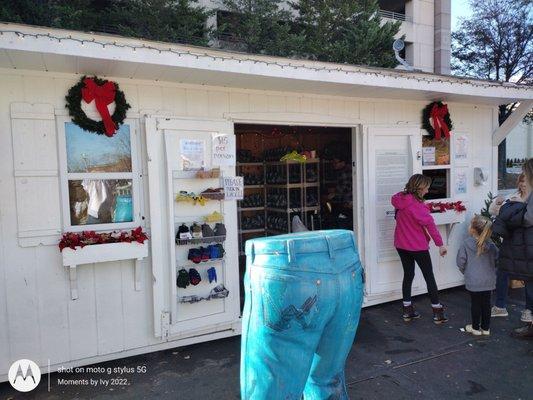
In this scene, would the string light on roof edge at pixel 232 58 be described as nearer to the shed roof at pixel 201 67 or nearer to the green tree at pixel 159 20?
the shed roof at pixel 201 67

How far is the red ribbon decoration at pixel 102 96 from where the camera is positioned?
3592mm

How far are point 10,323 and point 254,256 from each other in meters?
2.60

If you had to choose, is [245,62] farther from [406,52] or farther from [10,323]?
[406,52]

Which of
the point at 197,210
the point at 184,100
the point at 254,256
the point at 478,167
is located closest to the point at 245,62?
the point at 184,100

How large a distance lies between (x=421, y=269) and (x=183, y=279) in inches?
104

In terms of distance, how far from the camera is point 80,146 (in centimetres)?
370

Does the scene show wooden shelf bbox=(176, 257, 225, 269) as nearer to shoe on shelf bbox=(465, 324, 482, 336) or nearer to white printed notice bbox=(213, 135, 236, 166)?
white printed notice bbox=(213, 135, 236, 166)

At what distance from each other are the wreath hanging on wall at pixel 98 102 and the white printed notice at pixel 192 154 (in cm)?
60

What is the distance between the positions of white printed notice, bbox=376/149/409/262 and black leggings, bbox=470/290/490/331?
1220mm

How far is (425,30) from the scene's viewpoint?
23719 mm

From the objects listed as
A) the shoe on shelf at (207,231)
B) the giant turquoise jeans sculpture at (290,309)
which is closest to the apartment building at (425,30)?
the shoe on shelf at (207,231)

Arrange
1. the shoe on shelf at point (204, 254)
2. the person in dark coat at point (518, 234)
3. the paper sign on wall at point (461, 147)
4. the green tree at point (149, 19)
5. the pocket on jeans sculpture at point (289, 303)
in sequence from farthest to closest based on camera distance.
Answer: the green tree at point (149, 19) < the paper sign on wall at point (461, 147) < the shoe on shelf at point (204, 254) < the person in dark coat at point (518, 234) < the pocket on jeans sculpture at point (289, 303)

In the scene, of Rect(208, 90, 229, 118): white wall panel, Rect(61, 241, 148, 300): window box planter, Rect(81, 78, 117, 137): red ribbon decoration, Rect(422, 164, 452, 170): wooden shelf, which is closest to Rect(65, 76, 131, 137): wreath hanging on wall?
Rect(81, 78, 117, 137): red ribbon decoration

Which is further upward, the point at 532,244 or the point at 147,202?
the point at 147,202
